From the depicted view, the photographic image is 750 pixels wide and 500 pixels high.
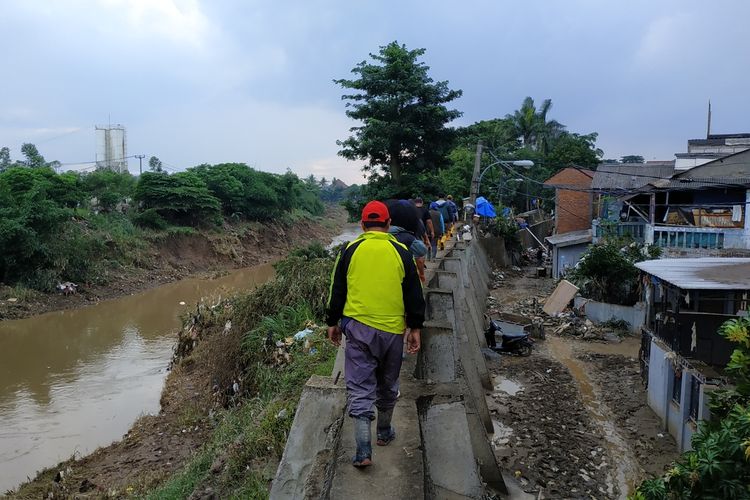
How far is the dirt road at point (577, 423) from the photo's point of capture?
7.56 meters

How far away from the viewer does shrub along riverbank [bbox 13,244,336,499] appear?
A: 652 centimetres

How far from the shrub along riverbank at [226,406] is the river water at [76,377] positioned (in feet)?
3.10

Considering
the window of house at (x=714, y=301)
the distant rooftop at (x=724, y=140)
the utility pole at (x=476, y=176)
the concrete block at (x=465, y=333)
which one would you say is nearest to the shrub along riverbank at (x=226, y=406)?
the concrete block at (x=465, y=333)

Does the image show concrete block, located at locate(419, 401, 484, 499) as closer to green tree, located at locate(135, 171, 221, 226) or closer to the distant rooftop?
the distant rooftop

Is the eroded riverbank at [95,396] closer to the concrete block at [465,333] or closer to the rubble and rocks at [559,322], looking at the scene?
the concrete block at [465,333]

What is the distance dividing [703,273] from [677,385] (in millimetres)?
1975

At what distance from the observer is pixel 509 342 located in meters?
13.4

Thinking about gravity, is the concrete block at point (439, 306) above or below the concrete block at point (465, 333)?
above

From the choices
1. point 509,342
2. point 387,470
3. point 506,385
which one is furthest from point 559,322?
point 387,470

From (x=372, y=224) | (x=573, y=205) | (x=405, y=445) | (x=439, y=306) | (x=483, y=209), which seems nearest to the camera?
(x=372, y=224)

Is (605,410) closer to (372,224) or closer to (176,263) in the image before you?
(372,224)

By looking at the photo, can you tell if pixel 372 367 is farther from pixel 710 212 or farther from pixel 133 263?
pixel 133 263

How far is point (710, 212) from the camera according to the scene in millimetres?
16750

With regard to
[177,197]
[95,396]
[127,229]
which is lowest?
[95,396]
